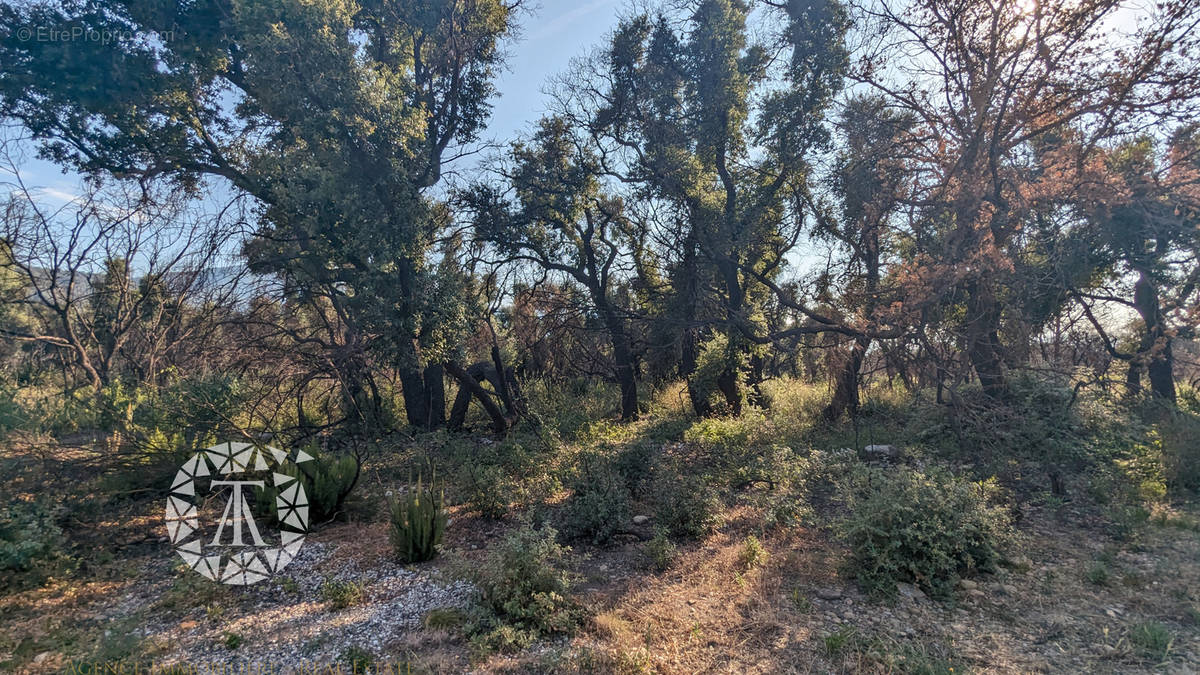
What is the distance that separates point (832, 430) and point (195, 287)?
9.62 m

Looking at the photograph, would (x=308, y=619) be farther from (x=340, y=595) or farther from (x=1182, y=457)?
(x=1182, y=457)

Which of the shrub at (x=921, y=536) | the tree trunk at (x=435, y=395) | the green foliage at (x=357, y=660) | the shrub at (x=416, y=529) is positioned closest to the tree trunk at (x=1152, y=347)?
the shrub at (x=921, y=536)

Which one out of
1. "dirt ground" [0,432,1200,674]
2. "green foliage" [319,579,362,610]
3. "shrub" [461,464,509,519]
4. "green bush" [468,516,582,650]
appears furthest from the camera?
"shrub" [461,464,509,519]

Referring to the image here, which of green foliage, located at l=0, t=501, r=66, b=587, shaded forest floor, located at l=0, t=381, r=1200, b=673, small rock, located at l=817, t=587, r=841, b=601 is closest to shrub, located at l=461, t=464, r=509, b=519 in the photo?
shaded forest floor, located at l=0, t=381, r=1200, b=673

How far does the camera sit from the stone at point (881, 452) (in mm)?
7309

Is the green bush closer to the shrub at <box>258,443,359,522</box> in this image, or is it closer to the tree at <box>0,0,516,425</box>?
the shrub at <box>258,443,359,522</box>

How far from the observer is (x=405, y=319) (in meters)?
6.73

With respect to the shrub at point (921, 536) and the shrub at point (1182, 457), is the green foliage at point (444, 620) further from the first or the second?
the shrub at point (1182, 457)

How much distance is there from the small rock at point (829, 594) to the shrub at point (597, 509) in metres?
1.91

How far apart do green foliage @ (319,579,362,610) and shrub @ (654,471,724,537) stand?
2720mm

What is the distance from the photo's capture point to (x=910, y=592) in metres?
3.84

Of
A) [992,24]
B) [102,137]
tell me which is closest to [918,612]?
[992,24]

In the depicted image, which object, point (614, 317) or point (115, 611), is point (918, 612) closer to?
point (115, 611)

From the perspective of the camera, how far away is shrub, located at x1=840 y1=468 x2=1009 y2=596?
3.92m
